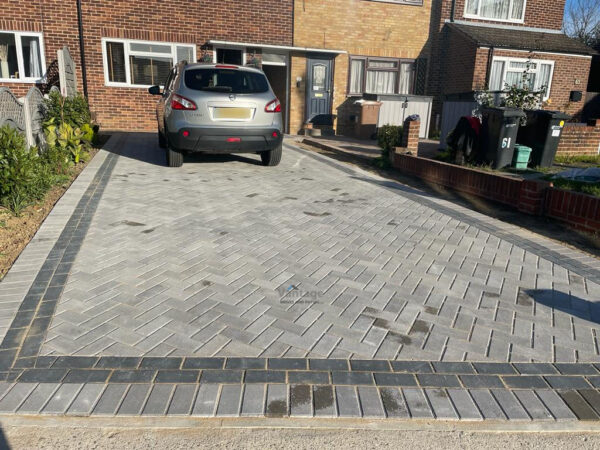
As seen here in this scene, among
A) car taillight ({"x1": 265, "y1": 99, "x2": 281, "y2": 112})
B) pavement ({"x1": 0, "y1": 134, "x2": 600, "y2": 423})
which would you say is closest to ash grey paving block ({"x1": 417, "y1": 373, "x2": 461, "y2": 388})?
pavement ({"x1": 0, "y1": 134, "x2": 600, "y2": 423})

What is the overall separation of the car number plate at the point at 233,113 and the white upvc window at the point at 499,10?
1391cm

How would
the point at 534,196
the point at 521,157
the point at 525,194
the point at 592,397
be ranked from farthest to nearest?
1. the point at 521,157
2. the point at 525,194
3. the point at 534,196
4. the point at 592,397

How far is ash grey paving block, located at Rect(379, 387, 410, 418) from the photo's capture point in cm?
242

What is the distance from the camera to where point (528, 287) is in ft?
13.1

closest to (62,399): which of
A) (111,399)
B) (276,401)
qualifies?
(111,399)

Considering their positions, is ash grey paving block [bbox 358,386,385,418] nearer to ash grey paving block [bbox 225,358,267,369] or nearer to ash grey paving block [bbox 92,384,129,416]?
ash grey paving block [bbox 225,358,267,369]

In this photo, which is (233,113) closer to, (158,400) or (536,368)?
(158,400)

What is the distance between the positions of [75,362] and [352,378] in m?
1.60

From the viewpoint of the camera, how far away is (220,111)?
7848 mm

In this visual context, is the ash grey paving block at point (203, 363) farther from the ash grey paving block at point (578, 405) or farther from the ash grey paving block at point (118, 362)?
the ash grey paving block at point (578, 405)

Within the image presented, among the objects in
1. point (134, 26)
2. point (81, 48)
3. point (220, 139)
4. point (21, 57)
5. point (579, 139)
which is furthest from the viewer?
point (134, 26)

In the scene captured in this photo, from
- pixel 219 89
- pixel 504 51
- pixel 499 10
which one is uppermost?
pixel 499 10

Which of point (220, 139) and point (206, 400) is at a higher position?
point (220, 139)

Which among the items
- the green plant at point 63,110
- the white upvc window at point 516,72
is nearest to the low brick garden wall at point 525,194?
the green plant at point 63,110
